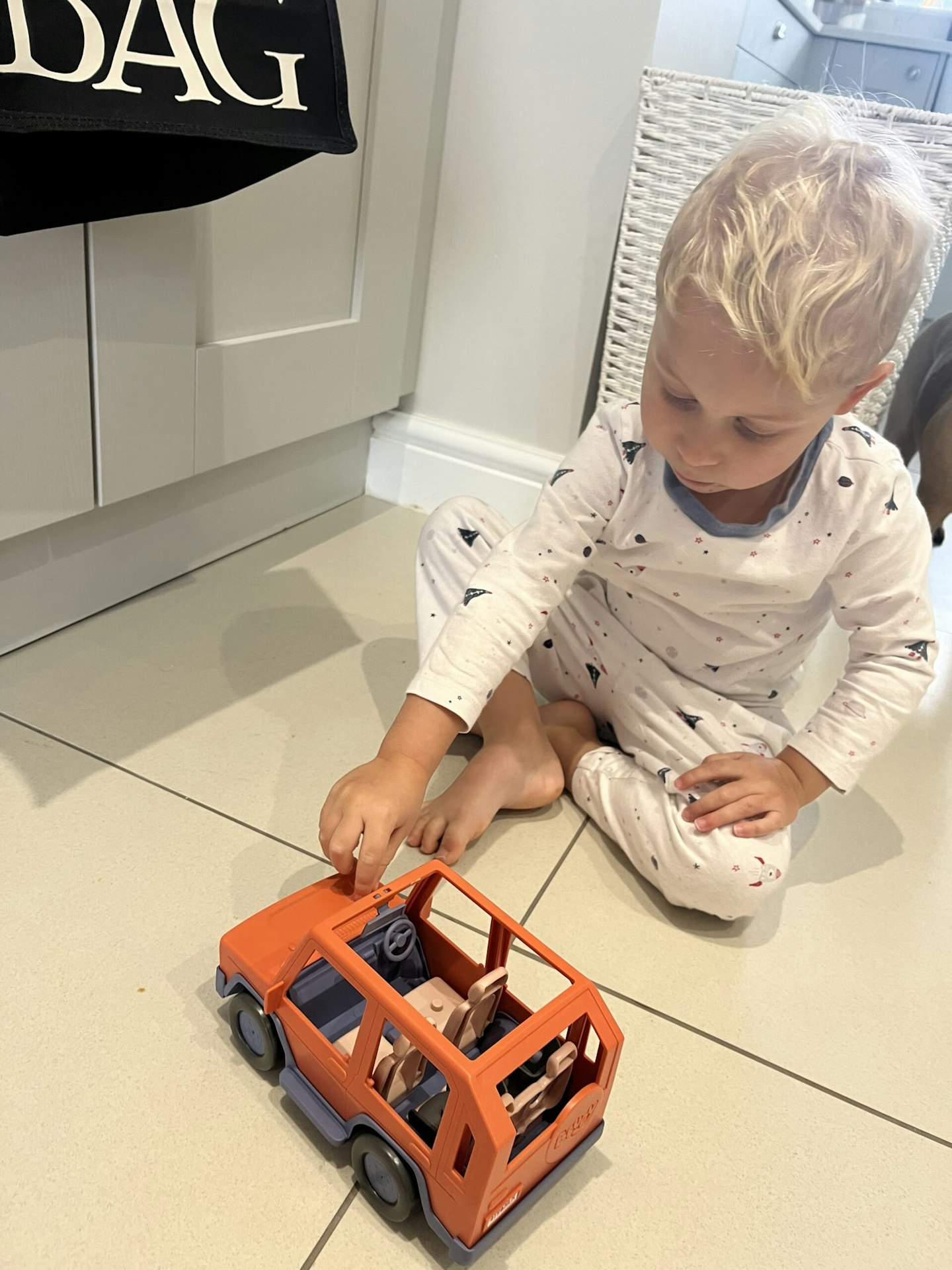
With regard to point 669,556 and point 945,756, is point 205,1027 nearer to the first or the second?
point 669,556

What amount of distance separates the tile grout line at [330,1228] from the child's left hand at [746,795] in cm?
33

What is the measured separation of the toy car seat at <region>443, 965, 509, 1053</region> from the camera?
47 centimetres

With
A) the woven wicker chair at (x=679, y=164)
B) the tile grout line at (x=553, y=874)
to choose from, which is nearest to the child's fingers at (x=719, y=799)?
the tile grout line at (x=553, y=874)

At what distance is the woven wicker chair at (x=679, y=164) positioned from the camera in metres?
0.93

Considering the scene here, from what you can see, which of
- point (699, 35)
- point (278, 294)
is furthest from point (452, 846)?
point (699, 35)

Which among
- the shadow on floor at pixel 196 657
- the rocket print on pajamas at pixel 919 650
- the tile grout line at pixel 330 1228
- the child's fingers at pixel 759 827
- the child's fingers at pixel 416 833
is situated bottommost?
the shadow on floor at pixel 196 657

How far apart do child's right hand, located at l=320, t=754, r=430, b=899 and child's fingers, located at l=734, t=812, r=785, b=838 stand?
233mm

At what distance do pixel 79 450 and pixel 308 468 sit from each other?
410 millimetres

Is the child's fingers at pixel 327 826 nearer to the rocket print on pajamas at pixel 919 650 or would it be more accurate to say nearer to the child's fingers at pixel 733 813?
the child's fingers at pixel 733 813

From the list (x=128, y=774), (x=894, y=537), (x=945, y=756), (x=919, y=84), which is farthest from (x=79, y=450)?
(x=919, y=84)

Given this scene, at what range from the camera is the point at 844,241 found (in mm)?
524

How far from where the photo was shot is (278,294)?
0.98 metres

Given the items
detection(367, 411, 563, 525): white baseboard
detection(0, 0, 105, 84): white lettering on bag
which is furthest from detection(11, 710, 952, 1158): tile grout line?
detection(367, 411, 563, 525): white baseboard

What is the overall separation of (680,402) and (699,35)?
0.80 metres
